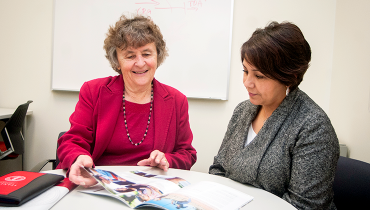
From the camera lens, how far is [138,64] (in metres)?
1.36

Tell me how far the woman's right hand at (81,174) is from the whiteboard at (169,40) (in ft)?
5.02

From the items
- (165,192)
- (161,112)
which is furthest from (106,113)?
(165,192)

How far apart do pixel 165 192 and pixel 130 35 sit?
83cm

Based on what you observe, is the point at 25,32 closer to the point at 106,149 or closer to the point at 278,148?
the point at 106,149

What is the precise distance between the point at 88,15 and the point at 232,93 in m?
1.51

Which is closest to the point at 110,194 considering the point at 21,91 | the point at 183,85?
the point at 183,85

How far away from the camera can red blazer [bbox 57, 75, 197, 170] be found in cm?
126

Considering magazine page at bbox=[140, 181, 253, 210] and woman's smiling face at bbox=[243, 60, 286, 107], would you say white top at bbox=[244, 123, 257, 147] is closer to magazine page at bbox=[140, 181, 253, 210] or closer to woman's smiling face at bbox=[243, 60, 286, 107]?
woman's smiling face at bbox=[243, 60, 286, 107]

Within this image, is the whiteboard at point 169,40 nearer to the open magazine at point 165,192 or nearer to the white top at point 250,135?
the white top at point 250,135

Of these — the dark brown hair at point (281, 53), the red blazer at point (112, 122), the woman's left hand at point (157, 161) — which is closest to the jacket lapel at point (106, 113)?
the red blazer at point (112, 122)

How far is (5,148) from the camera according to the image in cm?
227

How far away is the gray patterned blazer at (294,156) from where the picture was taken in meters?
0.91

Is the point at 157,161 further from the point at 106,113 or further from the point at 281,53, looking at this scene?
the point at 281,53

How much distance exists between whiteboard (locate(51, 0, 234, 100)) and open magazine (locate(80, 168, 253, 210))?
1547 millimetres
